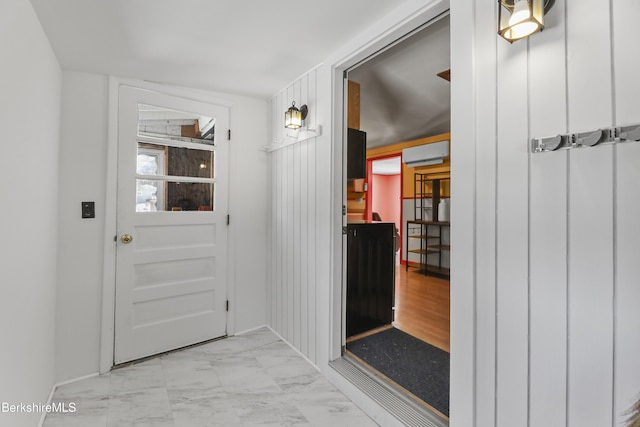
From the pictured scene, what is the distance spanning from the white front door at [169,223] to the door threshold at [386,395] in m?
1.39

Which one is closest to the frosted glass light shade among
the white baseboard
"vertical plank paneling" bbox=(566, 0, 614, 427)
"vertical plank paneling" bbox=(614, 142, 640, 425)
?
"vertical plank paneling" bbox=(566, 0, 614, 427)

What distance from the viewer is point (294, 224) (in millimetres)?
2699

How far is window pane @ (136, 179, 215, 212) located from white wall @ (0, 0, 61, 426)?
0.58 metres

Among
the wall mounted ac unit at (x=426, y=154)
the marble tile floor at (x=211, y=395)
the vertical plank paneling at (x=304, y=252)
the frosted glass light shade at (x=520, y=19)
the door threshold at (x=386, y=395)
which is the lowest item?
the marble tile floor at (x=211, y=395)

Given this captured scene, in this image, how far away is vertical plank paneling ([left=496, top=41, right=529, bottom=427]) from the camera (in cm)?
117

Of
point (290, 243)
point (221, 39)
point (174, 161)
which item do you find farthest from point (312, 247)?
point (221, 39)

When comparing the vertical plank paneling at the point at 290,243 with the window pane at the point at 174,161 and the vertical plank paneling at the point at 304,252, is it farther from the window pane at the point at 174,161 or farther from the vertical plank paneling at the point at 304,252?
the window pane at the point at 174,161

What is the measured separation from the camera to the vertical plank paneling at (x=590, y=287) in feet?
3.22

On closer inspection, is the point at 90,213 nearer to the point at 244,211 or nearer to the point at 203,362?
the point at 244,211

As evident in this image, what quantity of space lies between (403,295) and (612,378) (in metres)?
3.12

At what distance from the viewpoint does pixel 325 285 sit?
2279 mm

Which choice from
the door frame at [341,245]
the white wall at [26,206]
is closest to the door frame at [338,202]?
the door frame at [341,245]

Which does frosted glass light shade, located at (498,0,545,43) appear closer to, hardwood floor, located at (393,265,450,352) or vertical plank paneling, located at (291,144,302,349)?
vertical plank paneling, located at (291,144,302,349)

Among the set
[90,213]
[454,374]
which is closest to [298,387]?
[454,374]
